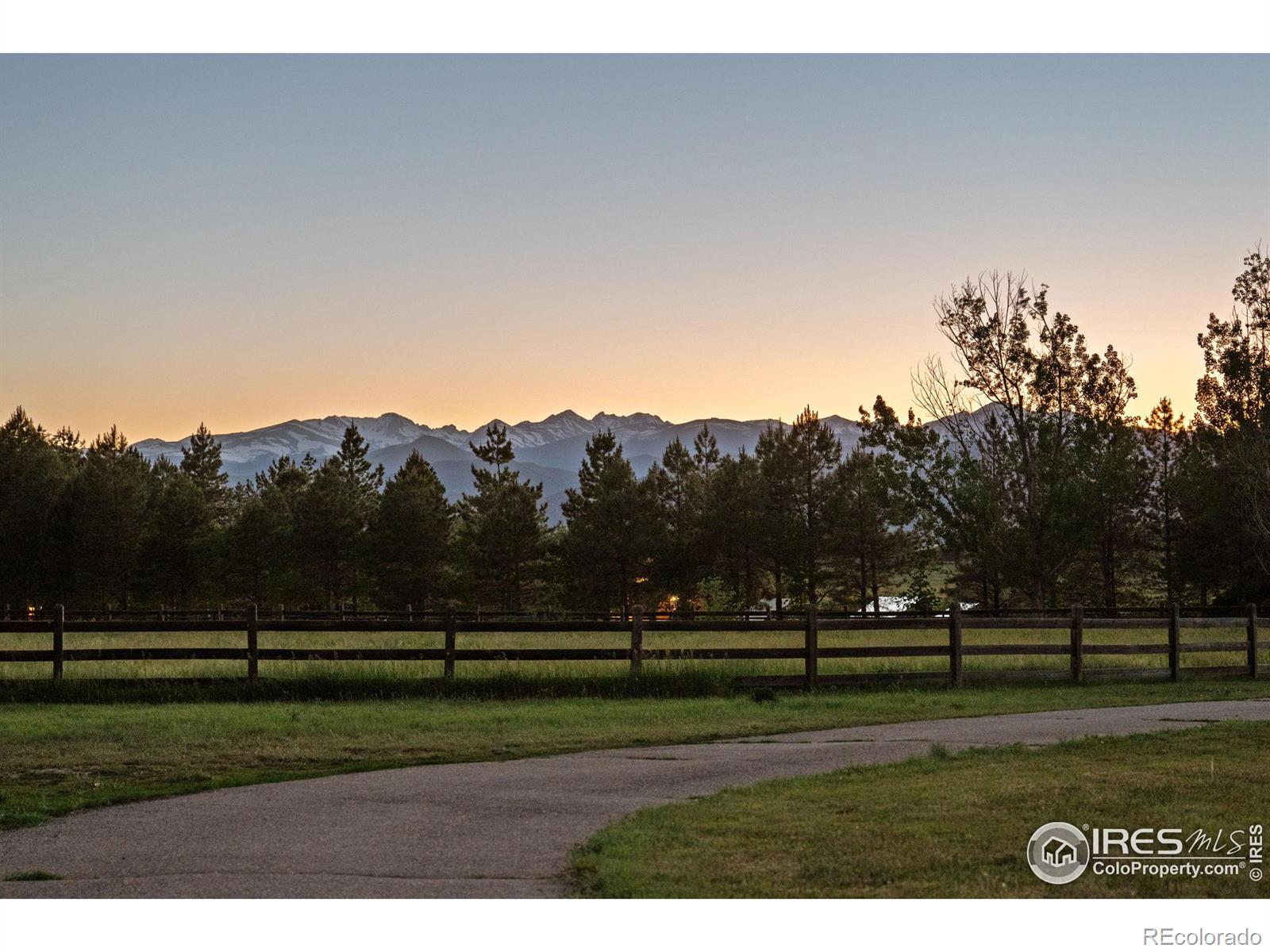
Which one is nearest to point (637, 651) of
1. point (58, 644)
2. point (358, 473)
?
point (58, 644)

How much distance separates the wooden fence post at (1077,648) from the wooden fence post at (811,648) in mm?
4982

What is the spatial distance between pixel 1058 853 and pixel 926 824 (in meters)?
1.28

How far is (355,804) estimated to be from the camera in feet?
34.4

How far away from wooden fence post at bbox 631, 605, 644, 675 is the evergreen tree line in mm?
26452

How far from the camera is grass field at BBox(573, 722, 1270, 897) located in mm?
7215

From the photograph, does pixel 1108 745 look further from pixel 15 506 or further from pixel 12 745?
pixel 15 506

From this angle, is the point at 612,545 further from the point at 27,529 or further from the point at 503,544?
the point at 27,529

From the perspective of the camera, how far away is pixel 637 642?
2077cm

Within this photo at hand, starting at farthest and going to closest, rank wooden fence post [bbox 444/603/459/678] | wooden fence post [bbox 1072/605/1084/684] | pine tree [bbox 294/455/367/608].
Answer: pine tree [bbox 294/455/367/608], wooden fence post [bbox 1072/605/1084/684], wooden fence post [bbox 444/603/459/678]

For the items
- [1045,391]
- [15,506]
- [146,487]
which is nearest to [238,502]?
[146,487]

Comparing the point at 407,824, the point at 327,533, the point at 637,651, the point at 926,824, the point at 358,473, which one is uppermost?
the point at 358,473

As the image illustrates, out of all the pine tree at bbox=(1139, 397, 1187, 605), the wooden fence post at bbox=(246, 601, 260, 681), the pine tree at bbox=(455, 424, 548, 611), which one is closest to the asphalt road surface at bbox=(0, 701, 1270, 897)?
the wooden fence post at bbox=(246, 601, 260, 681)

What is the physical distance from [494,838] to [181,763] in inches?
228

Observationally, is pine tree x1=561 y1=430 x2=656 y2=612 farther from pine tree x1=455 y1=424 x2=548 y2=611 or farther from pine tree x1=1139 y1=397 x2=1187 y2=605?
pine tree x1=1139 y1=397 x2=1187 y2=605
